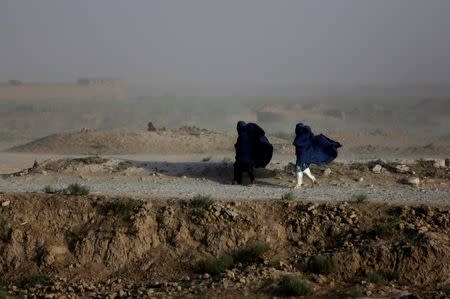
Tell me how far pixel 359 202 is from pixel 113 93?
244ft

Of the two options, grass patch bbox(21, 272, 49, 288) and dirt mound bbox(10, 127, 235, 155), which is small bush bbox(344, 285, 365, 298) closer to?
grass patch bbox(21, 272, 49, 288)

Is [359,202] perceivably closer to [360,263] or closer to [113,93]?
[360,263]

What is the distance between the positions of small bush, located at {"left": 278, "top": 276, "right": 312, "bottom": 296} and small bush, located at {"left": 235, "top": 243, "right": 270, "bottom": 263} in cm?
119

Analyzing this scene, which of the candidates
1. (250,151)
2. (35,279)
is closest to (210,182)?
(250,151)

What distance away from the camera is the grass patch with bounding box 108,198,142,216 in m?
12.1

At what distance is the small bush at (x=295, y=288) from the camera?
387 inches

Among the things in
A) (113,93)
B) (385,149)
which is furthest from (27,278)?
(113,93)

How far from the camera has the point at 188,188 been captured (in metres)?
14.3

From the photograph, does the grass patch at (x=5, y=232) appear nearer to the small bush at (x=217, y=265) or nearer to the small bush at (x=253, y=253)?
the small bush at (x=217, y=265)

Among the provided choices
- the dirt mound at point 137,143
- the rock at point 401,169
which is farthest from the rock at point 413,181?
the dirt mound at point 137,143

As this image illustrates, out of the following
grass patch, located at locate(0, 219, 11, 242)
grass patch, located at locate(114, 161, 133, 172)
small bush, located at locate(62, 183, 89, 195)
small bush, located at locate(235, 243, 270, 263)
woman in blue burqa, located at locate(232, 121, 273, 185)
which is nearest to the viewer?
small bush, located at locate(235, 243, 270, 263)

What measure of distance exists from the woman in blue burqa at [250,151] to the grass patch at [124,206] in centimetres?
344

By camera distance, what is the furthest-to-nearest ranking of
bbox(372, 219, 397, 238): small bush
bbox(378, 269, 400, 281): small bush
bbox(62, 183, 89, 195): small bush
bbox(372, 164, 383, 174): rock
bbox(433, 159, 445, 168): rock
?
1. bbox(433, 159, 445, 168): rock
2. bbox(372, 164, 383, 174): rock
3. bbox(62, 183, 89, 195): small bush
4. bbox(372, 219, 397, 238): small bush
5. bbox(378, 269, 400, 281): small bush

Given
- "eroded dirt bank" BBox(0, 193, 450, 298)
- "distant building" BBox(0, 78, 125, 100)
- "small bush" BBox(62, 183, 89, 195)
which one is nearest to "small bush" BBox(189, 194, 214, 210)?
"eroded dirt bank" BBox(0, 193, 450, 298)
